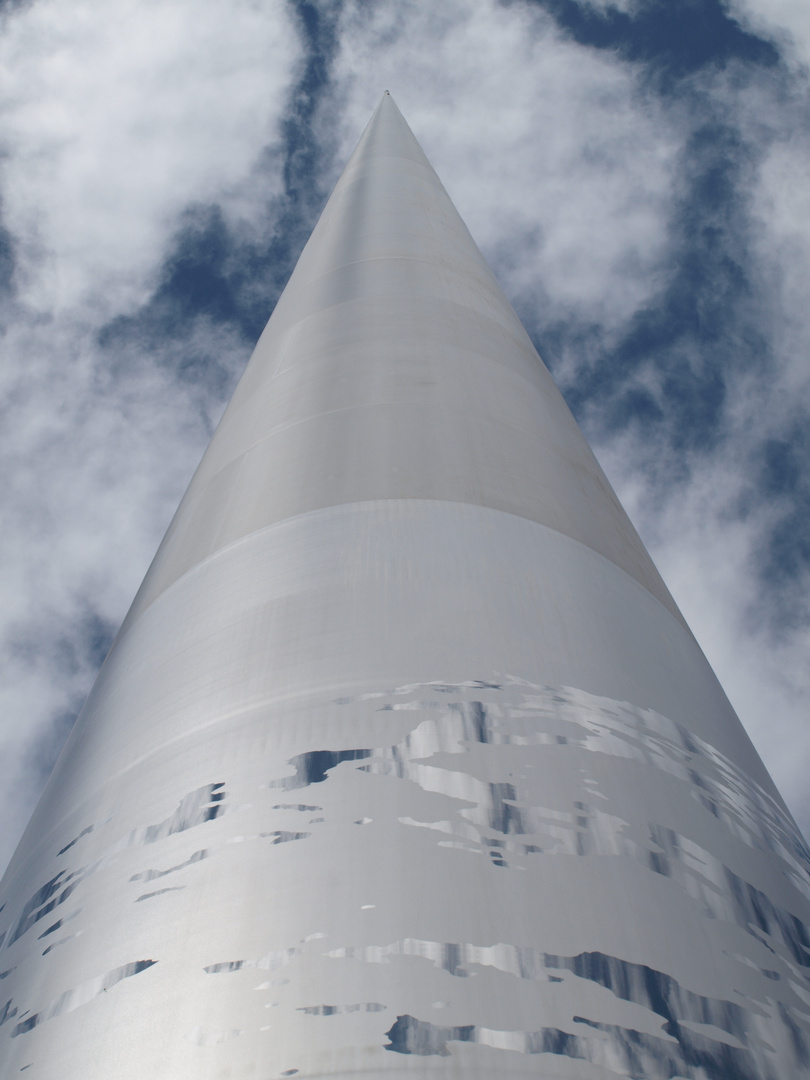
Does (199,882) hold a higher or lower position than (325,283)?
lower

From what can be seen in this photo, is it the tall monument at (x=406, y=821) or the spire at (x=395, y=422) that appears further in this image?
the spire at (x=395, y=422)

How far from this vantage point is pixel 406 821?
8.03ft

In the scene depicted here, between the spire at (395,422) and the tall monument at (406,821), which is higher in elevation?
the spire at (395,422)

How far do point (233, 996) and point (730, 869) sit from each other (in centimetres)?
155

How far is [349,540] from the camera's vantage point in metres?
3.87

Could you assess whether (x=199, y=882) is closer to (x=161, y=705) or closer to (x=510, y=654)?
(x=161, y=705)

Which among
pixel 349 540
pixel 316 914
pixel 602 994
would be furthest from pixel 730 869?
pixel 349 540

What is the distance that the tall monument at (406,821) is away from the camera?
6.58 feet

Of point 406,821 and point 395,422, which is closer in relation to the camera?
point 406,821

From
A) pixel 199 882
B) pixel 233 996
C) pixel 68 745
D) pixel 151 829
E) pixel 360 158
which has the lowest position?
pixel 233 996

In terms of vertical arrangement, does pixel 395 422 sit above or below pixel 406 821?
above

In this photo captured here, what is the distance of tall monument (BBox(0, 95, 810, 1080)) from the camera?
2.01 meters

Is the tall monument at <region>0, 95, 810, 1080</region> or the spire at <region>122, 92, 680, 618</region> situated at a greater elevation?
the spire at <region>122, 92, 680, 618</region>

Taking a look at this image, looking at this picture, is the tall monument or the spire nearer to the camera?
the tall monument
